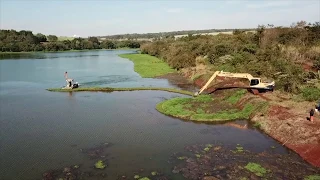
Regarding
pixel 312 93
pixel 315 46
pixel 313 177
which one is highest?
pixel 315 46

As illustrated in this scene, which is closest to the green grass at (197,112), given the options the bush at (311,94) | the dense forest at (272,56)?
the bush at (311,94)

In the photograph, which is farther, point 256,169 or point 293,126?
point 293,126

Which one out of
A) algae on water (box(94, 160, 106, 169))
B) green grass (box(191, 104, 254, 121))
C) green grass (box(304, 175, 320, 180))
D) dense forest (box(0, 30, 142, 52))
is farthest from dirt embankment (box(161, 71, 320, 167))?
dense forest (box(0, 30, 142, 52))

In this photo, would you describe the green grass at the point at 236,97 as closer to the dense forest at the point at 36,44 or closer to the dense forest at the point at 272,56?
the dense forest at the point at 272,56

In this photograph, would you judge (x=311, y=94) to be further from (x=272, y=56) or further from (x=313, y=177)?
(x=272, y=56)

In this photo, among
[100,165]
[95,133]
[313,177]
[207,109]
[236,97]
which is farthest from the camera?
[236,97]

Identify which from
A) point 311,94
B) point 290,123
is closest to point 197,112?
point 290,123

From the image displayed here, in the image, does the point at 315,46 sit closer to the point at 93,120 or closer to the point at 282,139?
the point at 282,139

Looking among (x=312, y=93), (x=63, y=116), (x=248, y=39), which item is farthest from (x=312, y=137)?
(x=248, y=39)
